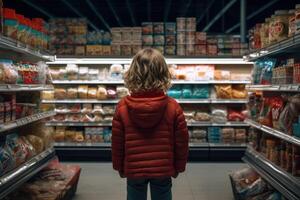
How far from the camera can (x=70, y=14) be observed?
15.9 m

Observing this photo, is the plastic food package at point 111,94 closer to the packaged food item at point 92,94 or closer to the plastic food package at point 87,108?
the packaged food item at point 92,94

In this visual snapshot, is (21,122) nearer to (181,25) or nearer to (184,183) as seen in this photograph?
(184,183)

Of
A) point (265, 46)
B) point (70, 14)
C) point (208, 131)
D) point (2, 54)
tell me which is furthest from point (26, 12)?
point (265, 46)

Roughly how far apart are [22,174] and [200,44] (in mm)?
4338

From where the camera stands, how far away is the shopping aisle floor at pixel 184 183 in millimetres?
4777

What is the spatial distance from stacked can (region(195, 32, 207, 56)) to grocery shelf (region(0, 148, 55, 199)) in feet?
11.3

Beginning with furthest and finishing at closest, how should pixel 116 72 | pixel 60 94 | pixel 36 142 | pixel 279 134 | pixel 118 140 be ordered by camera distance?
pixel 60 94 → pixel 116 72 → pixel 36 142 → pixel 279 134 → pixel 118 140

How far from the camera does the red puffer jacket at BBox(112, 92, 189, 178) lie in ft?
8.46

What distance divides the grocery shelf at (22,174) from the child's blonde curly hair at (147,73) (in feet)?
4.34

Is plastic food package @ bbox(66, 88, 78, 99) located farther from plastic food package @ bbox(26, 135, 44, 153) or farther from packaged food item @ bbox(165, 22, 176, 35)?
plastic food package @ bbox(26, 135, 44, 153)

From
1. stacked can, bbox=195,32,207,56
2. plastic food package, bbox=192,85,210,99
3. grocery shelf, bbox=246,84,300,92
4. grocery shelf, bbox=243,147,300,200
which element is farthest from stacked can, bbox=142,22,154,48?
grocery shelf, bbox=243,147,300,200

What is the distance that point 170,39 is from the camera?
23.0 ft

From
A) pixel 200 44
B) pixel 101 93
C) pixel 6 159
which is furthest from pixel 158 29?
pixel 6 159

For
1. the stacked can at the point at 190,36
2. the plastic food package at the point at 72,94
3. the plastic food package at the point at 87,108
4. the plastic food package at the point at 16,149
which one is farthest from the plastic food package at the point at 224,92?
the plastic food package at the point at 16,149
